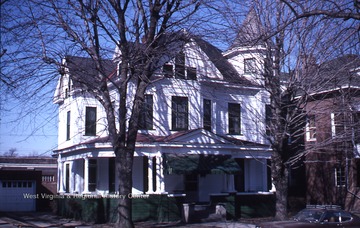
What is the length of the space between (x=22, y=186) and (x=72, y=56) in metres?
22.9

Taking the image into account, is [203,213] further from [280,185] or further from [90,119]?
[90,119]

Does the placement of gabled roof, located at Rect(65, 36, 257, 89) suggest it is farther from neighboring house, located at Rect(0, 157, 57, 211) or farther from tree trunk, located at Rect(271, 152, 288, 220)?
neighboring house, located at Rect(0, 157, 57, 211)

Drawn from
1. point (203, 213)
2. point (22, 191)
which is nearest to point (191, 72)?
point (203, 213)

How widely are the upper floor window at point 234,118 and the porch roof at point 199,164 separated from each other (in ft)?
11.7

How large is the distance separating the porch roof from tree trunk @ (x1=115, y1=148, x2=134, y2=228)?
7553mm

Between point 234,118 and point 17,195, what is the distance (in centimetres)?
1796

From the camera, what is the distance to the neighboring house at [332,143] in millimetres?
20031

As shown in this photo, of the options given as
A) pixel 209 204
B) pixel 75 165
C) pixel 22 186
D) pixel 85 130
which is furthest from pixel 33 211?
pixel 209 204

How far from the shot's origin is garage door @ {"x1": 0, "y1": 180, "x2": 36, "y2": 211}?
3644 cm

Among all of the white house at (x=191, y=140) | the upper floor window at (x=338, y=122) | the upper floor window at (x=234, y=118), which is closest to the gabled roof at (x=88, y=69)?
the white house at (x=191, y=140)

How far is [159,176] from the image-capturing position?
2562cm

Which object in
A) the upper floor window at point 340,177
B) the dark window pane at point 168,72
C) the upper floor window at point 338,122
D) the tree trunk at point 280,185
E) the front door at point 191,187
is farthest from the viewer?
the upper floor window at point 340,177

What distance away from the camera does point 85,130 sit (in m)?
29.9

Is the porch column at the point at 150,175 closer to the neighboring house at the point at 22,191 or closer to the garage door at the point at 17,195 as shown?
the neighboring house at the point at 22,191
